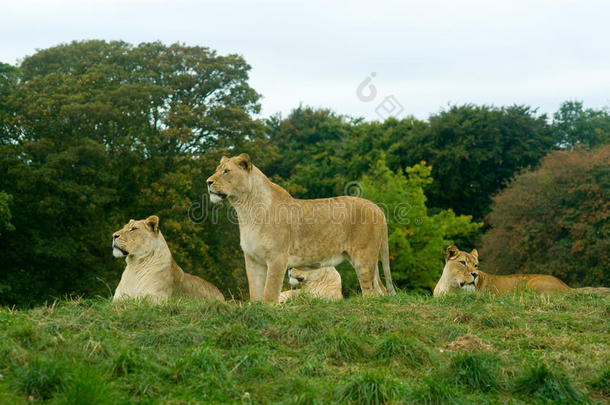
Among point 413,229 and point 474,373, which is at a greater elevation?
point 474,373

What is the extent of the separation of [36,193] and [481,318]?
2594cm

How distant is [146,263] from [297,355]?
226 inches

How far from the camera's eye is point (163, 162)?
35.8 metres

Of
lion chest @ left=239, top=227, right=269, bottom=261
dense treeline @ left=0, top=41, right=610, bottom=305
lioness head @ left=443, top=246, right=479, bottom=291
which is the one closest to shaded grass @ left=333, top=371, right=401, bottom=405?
lion chest @ left=239, top=227, right=269, bottom=261

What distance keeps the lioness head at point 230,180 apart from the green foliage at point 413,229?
30.0m

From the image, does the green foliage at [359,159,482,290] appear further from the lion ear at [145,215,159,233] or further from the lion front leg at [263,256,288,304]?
the lion front leg at [263,256,288,304]

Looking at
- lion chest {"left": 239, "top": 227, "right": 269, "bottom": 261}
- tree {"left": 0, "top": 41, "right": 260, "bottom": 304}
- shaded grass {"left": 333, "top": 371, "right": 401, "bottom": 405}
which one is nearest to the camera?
shaded grass {"left": 333, "top": 371, "right": 401, "bottom": 405}

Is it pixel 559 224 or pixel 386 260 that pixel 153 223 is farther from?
pixel 559 224

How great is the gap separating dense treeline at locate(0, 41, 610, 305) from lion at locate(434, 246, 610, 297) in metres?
18.2

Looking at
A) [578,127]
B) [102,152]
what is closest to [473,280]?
[102,152]

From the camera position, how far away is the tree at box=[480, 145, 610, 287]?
114 feet

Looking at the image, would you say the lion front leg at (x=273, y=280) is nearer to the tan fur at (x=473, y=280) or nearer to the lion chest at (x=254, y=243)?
Result: the lion chest at (x=254, y=243)

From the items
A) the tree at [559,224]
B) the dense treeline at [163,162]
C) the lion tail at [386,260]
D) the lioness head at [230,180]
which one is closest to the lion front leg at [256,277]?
the lioness head at [230,180]

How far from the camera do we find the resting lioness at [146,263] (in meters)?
13.0
